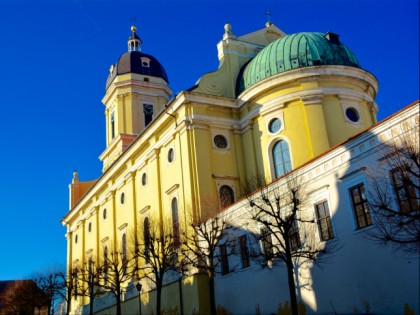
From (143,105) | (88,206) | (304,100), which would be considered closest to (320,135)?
(304,100)

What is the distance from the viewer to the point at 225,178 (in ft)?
107

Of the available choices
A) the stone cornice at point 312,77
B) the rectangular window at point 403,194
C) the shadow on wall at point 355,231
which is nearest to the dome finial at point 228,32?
the stone cornice at point 312,77

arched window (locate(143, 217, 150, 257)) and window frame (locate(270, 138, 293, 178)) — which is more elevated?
window frame (locate(270, 138, 293, 178))

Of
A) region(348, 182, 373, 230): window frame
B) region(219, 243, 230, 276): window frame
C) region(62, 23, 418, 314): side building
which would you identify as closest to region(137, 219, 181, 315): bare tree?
region(62, 23, 418, 314): side building

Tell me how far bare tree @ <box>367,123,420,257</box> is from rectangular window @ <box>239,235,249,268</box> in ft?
25.7

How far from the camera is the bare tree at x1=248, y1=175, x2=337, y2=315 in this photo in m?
20.1

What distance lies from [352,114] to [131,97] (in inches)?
1027

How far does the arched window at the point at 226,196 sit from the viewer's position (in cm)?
3185

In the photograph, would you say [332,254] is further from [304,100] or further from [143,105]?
[143,105]

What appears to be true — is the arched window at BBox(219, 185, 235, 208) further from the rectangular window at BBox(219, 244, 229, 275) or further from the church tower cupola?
the church tower cupola

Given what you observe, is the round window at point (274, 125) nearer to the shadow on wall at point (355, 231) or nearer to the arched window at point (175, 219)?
the arched window at point (175, 219)

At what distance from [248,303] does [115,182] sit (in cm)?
2345

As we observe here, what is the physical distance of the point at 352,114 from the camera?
3309 centimetres

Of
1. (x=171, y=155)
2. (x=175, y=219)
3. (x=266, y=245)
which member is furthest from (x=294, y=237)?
(x=171, y=155)
